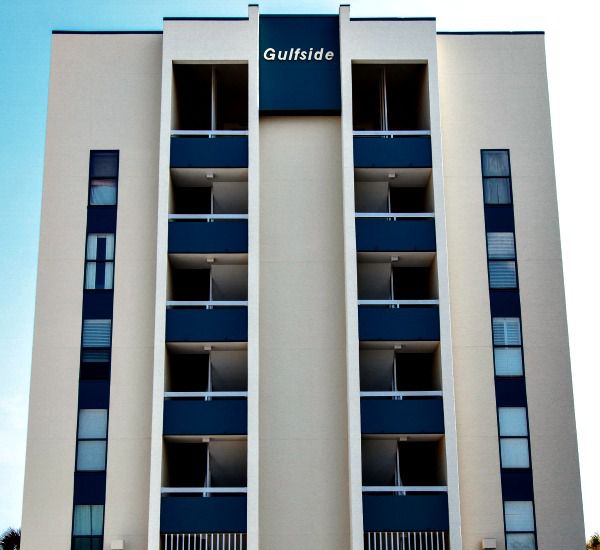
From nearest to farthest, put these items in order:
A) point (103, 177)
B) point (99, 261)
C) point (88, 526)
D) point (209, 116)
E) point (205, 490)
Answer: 1. point (205, 490)
2. point (88, 526)
3. point (99, 261)
4. point (103, 177)
5. point (209, 116)

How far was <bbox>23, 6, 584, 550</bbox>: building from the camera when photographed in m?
33.7

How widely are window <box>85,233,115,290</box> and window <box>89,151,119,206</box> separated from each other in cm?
133

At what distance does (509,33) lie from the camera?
38.6 meters

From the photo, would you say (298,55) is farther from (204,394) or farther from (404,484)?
(404,484)

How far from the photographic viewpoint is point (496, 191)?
3719cm

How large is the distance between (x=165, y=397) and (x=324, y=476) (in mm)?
5925

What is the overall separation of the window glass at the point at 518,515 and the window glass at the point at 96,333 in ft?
48.0

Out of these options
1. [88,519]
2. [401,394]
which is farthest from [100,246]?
[401,394]

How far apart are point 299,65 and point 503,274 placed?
10.7 m

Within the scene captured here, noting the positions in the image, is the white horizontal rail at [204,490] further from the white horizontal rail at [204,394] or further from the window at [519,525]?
the window at [519,525]

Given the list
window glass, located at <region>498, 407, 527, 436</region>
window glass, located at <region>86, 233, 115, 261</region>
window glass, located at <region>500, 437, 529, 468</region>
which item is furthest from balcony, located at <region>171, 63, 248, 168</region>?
window glass, located at <region>500, 437, 529, 468</region>

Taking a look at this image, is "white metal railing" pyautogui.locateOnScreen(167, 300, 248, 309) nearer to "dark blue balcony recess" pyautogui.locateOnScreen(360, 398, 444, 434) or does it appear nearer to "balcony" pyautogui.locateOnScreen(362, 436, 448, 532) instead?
"dark blue balcony recess" pyautogui.locateOnScreen(360, 398, 444, 434)

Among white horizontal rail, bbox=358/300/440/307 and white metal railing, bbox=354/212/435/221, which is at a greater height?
white metal railing, bbox=354/212/435/221

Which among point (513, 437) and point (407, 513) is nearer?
point (407, 513)
